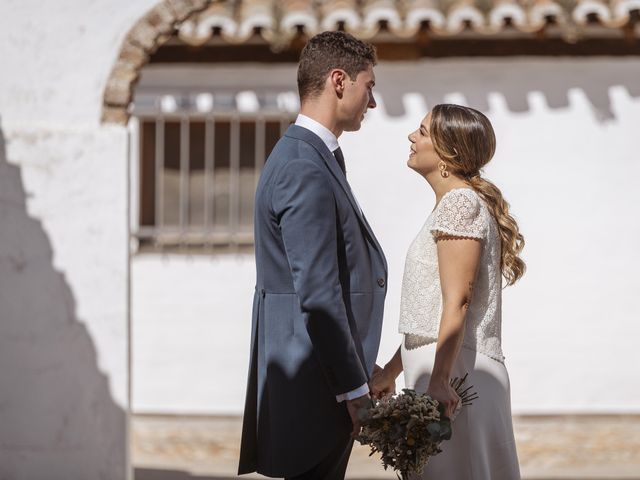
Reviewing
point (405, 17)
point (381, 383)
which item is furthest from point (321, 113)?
point (405, 17)

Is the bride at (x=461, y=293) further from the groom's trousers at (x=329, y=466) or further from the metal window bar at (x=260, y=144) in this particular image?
the metal window bar at (x=260, y=144)

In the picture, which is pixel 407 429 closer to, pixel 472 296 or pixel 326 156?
pixel 472 296

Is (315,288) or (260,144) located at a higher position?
(315,288)

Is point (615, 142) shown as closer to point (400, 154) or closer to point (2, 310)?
point (400, 154)

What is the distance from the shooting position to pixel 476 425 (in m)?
3.25

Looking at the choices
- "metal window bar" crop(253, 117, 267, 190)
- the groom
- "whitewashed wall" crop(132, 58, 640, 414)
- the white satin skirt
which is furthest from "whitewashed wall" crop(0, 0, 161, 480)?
"whitewashed wall" crop(132, 58, 640, 414)

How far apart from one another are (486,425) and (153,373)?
5.05 meters

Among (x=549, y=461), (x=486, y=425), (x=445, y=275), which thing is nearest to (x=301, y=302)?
(x=445, y=275)

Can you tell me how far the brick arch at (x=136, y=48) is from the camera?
5383mm

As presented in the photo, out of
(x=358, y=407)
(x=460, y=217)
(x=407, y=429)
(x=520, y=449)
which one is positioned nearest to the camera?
(x=407, y=429)

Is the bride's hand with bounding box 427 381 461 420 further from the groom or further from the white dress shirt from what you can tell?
the white dress shirt

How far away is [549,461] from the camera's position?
23.1 feet

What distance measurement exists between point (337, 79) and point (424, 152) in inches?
13.8

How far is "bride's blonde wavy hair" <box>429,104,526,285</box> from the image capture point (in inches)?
130
